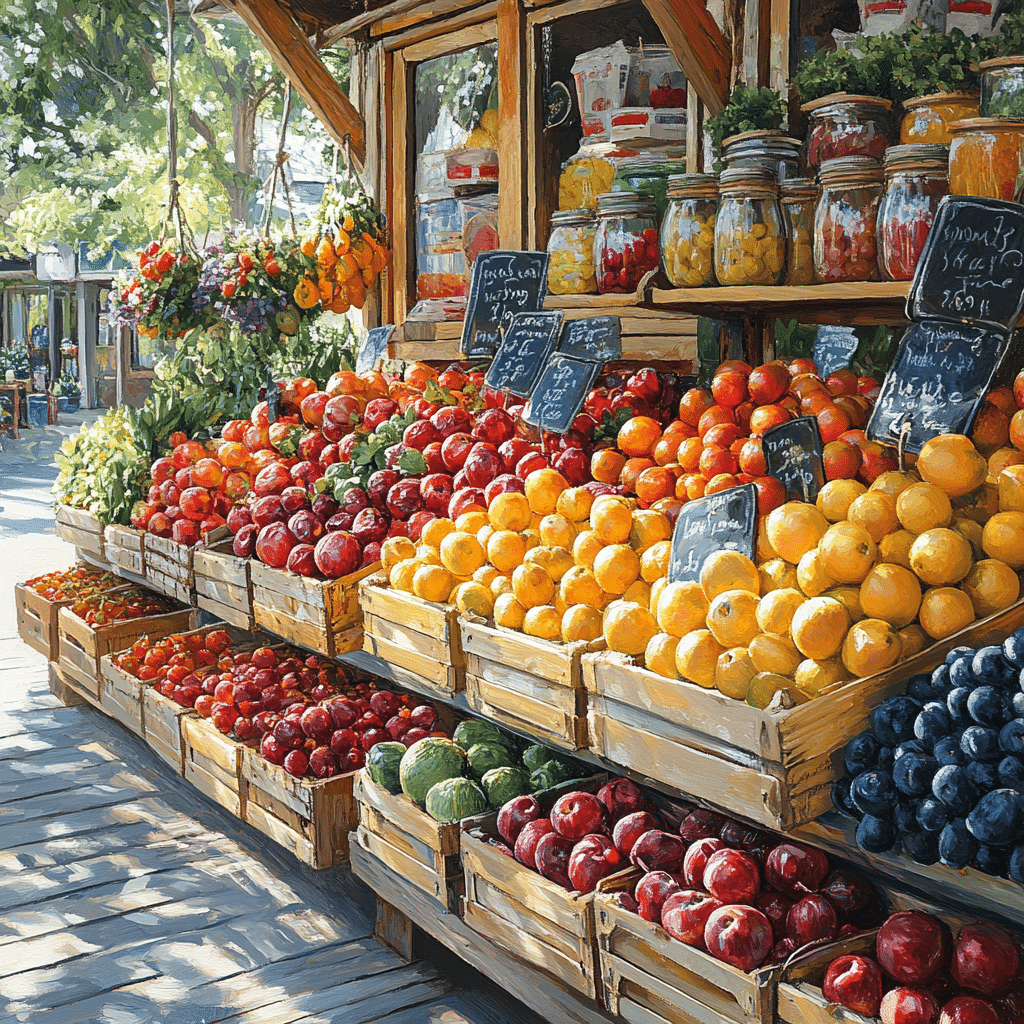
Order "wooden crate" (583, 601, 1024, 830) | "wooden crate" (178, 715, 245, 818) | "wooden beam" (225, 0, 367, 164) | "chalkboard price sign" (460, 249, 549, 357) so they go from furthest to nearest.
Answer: "wooden beam" (225, 0, 367, 164) < "wooden crate" (178, 715, 245, 818) < "chalkboard price sign" (460, 249, 549, 357) < "wooden crate" (583, 601, 1024, 830)

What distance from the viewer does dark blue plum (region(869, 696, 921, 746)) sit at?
1.66 meters

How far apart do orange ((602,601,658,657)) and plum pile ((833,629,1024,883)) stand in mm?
500

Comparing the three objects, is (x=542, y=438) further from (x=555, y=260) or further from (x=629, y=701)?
(x=629, y=701)

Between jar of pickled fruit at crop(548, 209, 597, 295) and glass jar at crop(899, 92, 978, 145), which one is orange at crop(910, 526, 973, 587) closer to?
glass jar at crop(899, 92, 978, 145)

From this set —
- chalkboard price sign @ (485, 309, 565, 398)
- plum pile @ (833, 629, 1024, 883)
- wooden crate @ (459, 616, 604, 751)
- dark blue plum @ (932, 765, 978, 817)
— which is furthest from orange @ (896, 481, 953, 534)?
chalkboard price sign @ (485, 309, 565, 398)

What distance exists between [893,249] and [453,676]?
53.9 inches

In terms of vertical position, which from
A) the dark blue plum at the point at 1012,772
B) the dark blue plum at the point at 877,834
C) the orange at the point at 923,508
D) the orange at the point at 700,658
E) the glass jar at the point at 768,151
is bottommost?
the dark blue plum at the point at 877,834

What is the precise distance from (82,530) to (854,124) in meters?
3.91

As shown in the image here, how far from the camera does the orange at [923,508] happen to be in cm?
189

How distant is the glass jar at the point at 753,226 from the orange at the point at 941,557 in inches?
31.4

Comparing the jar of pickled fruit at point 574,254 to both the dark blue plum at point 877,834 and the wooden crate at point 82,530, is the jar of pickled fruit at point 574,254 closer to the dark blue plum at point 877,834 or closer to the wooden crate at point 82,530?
the dark blue plum at point 877,834

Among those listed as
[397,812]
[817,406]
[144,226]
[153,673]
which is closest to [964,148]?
[817,406]

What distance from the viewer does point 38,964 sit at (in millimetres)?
2773

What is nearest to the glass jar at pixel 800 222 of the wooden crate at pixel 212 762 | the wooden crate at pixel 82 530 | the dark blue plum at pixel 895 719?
the dark blue plum at pixel 895 719
